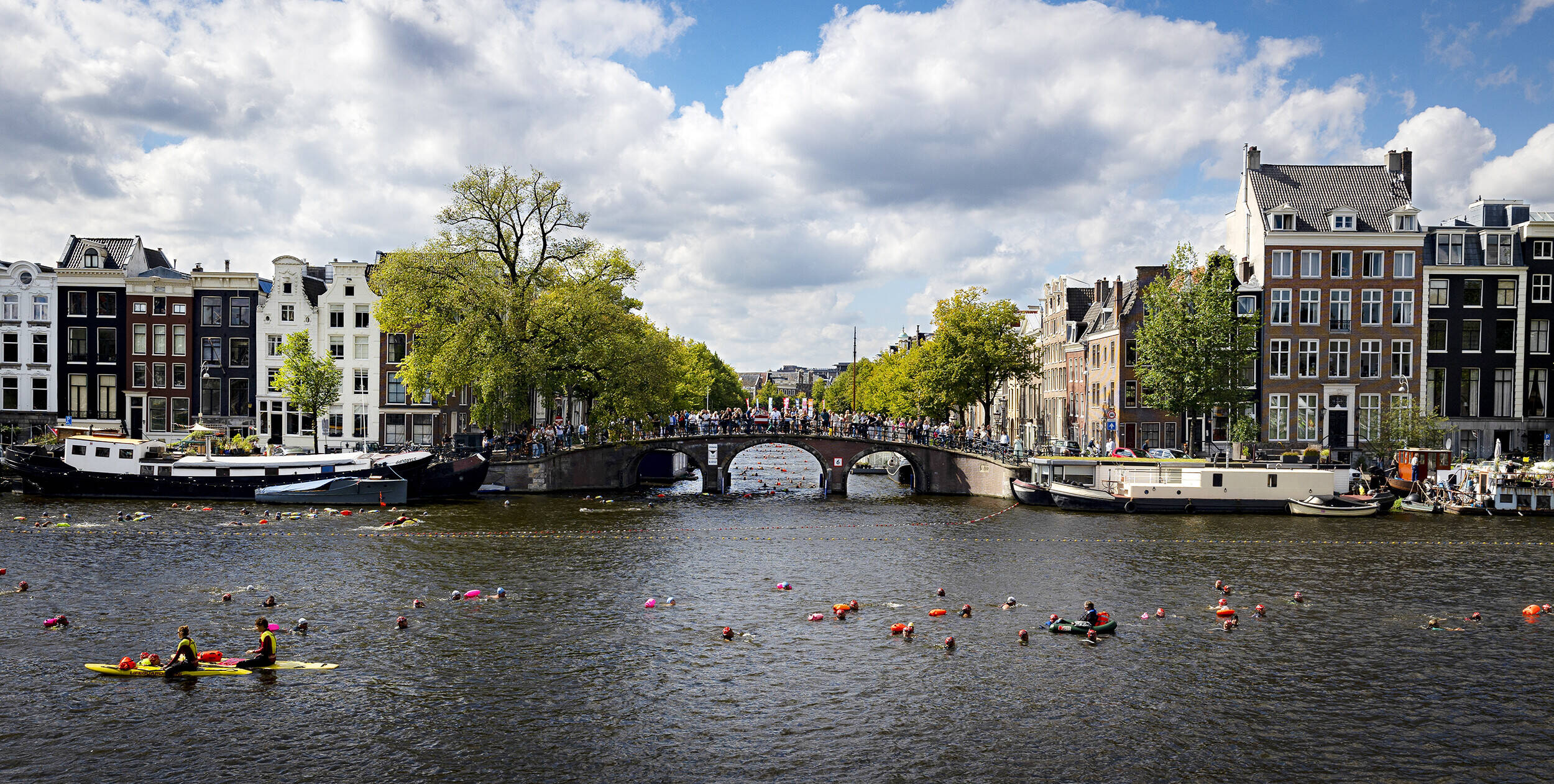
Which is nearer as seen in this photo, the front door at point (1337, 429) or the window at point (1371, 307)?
the window at point (1371, 307)

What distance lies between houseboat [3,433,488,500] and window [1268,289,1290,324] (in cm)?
6254

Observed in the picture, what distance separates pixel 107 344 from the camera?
283 feet

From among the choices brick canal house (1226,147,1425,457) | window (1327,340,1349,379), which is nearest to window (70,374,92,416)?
brick canal house (1226,147,1425,457)

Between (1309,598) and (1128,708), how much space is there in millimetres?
15708

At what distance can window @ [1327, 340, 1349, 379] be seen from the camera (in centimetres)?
7856

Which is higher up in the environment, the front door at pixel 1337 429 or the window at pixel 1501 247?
the window at pixel 1501 247

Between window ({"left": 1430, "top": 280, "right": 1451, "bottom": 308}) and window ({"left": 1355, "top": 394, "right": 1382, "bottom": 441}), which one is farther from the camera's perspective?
window ({"left": 1430, "top": 280, "right": 1451, "bottom": 308})

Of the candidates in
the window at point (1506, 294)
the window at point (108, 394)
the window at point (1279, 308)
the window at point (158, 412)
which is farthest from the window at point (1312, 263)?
the window at point (108, 394)

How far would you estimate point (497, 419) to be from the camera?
6850 cm

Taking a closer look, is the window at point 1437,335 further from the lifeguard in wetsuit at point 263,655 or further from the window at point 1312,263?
the lifeguard in wetsuit at point 263,655

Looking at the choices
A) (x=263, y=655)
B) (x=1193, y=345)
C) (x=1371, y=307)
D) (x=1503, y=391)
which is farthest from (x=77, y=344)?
(x=1503, y=391)

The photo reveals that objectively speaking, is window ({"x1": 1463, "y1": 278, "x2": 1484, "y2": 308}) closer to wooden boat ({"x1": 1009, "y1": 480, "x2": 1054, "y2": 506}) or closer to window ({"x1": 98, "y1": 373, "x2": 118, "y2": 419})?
wooden boat ({"x1": 1009, "y1": 480, "x2": 1054, "y2": 506})

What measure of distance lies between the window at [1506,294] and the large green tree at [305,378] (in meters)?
89.9

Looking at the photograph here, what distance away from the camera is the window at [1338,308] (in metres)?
78.3
